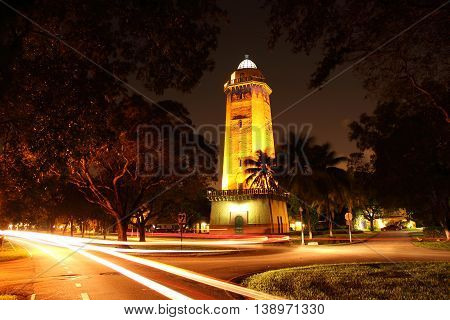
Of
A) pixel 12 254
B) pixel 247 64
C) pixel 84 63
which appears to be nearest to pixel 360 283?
pixel 84 63

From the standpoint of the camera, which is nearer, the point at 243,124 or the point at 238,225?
the point at 238,225

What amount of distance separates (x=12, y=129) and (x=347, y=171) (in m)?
41.8

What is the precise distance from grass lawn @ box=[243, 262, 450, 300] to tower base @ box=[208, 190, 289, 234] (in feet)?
131

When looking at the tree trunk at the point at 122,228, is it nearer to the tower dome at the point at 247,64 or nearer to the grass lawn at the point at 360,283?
the grass lawn at the point at 360,283

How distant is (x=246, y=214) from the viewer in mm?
56875

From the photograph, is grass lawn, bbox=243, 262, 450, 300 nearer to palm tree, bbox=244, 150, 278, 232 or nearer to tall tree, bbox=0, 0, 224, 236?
tall tree, bbox=0, 0, 224, 236

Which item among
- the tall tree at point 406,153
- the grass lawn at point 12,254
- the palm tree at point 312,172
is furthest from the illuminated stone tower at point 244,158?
the grass lawn at point 12,254

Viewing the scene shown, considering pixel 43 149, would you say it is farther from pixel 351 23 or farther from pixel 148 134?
pixel 148 134

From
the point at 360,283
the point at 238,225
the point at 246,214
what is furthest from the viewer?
the point at 238,225

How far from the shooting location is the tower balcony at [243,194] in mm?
56219

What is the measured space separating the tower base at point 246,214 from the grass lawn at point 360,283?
40.0 metres

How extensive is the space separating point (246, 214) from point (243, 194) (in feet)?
9.03

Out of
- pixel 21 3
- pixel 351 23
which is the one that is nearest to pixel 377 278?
pixel 351 23

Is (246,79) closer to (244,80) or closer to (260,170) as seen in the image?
(244,80)
